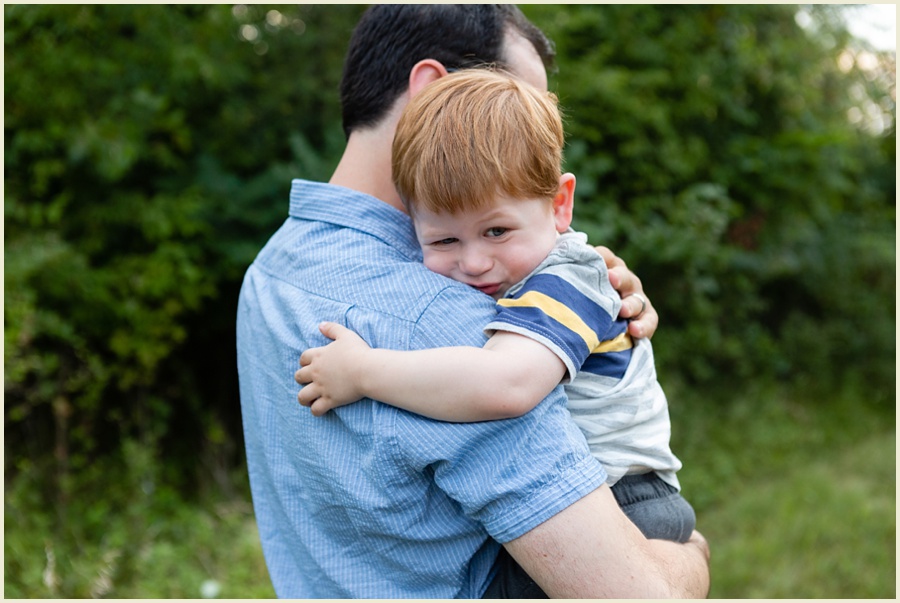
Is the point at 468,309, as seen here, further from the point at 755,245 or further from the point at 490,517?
the point at 755,245

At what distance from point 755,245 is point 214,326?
168 inches

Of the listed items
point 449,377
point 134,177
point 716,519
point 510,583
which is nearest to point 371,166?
point 449,377

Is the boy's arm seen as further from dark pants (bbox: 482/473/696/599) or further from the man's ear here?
the man's ear

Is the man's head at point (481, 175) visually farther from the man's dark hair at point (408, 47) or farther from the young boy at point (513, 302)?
the man's dark hair at point (408, 47)

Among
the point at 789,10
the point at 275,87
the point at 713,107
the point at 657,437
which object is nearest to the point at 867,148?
the point at 789,10

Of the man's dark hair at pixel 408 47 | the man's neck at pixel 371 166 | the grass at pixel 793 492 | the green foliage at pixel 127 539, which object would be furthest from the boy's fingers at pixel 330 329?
the grass at pixel 793 492

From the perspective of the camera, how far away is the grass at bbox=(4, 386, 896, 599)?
3938mm

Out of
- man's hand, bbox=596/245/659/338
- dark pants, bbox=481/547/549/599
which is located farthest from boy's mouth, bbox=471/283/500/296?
dark pants, bbox=481/547/549/599

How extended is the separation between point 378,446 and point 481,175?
494 millimetres

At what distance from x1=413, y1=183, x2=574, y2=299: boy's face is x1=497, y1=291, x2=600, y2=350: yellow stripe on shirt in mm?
109

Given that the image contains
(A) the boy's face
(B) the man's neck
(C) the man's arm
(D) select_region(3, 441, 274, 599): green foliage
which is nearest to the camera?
(C) the man's arm

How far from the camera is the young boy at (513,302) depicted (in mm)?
1381

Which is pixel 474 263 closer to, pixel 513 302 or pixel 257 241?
pixel 513 302

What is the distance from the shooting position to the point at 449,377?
1.35 metres
